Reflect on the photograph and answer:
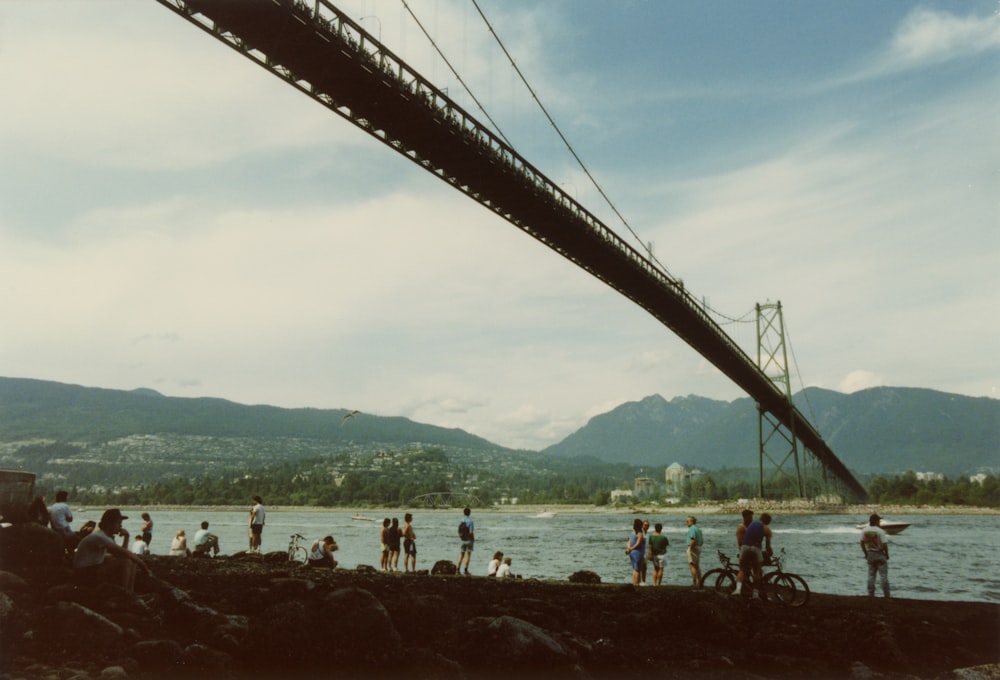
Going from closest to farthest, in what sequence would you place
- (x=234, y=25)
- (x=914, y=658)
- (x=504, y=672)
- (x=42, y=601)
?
(x=504, y=672) < (x=42, y=601) < (x=914, y=658) < (x=234, y=25)

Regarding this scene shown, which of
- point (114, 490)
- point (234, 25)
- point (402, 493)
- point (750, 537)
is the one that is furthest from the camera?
point (114, 490)

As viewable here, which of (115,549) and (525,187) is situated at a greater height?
(525,187)

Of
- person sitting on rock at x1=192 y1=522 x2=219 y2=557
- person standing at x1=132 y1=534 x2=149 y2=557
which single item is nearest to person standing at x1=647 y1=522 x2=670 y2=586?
person sitting on rock at x1=192 y1=522 x2=219 y2=557

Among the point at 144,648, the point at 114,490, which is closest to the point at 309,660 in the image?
the point at 144,648

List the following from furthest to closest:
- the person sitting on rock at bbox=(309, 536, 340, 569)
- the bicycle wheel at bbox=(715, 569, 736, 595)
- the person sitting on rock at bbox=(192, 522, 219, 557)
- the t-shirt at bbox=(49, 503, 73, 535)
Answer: the person sitting on rock at bbox=(192, 522, 219, 557)
the person sitting on rock at bbox=(309, 536, 340, 569)
the bicycle wheel at bbox=(715, 569, 736, 595)
the t-shirt at bbox=(49, 503, 73, 535)

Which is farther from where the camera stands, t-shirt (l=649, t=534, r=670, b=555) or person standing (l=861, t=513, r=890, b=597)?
t-shirt (l=649, t=534, r=670, b=555)

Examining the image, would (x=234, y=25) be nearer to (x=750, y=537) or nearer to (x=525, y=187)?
(x=525, y=187)

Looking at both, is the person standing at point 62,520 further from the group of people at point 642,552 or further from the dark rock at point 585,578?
the group of people at point 642,552

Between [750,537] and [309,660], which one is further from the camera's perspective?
[750,537]

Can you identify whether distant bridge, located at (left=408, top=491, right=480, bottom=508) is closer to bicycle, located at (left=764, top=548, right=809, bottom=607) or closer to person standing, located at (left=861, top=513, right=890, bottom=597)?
person standing, located at (left=861, top=513, right=890, bottom=597)
